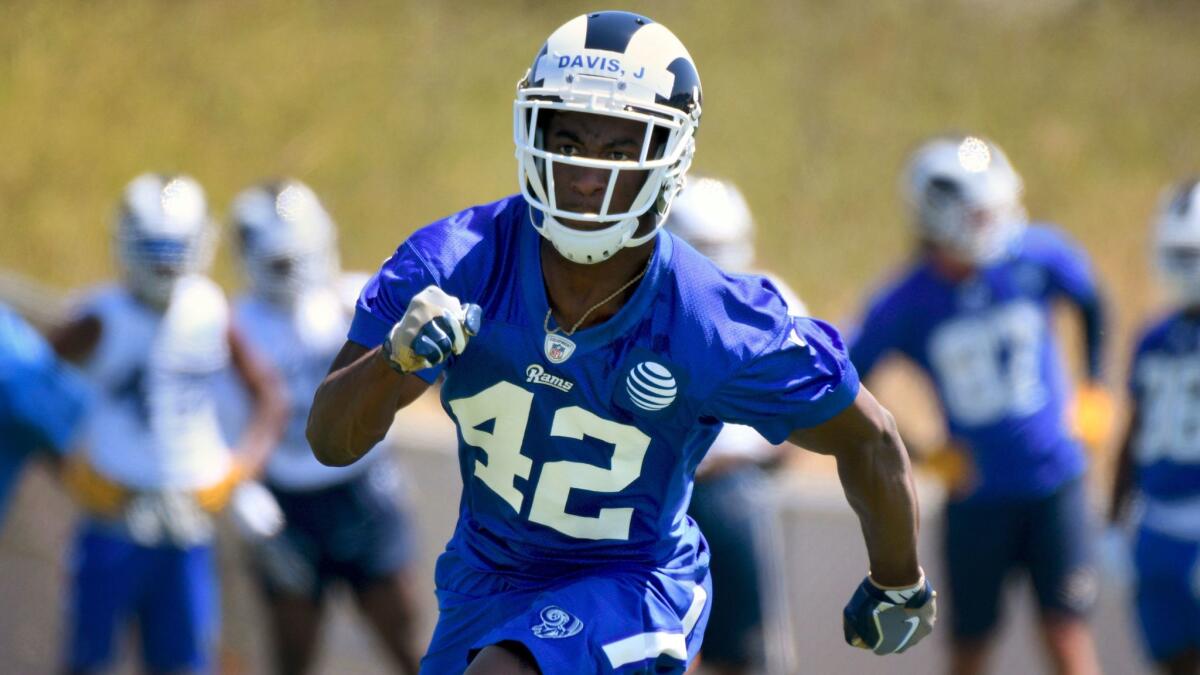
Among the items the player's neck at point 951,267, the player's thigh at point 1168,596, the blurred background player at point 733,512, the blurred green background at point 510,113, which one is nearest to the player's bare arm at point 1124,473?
the player's thigh at point 1168,596

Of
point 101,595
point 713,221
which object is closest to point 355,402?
point 713,221

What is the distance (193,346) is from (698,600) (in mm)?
3437

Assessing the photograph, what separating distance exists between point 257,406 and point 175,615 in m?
0.82

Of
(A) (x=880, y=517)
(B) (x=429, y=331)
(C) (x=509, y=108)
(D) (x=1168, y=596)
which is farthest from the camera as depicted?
(C) (x=509, y=108)

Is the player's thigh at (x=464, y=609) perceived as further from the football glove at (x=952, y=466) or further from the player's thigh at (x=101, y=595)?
the football glove at (x=952, y=466)

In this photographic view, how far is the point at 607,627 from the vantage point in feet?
11.1

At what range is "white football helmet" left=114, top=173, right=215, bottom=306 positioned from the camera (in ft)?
21.3

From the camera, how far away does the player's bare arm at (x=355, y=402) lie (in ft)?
10.6

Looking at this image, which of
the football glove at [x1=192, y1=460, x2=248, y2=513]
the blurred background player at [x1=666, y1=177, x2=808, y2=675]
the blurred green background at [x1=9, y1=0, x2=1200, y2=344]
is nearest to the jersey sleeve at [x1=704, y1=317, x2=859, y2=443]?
the blurred background player at [x1=666, y1=177, x2=808, y2=675]

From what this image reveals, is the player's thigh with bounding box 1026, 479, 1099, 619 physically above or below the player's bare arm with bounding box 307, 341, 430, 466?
below

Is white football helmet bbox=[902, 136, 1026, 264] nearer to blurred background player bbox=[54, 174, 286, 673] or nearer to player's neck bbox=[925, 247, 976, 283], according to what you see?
player's neck bbox=[925, 247, 976, 283]

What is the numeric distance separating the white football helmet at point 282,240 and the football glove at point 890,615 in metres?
3.66

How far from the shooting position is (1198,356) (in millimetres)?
6414

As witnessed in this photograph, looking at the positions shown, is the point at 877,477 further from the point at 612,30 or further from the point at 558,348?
the point at 612,30
